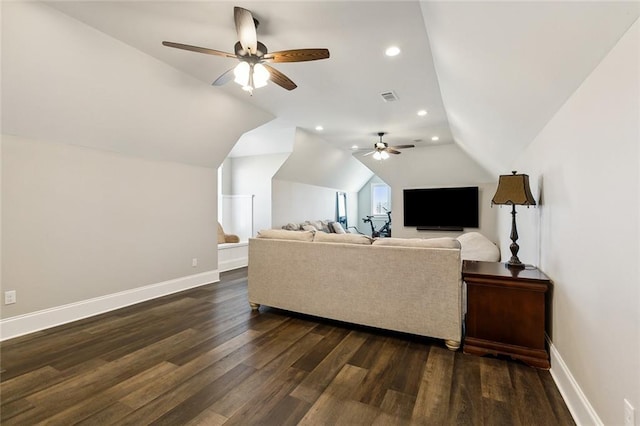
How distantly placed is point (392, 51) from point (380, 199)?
8.44 meters

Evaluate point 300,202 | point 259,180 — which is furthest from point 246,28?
point 300,202

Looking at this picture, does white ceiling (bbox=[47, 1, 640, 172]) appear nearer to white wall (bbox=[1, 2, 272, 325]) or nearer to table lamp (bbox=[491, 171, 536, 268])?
white wall (bbox=[1, 2, 272, 325])

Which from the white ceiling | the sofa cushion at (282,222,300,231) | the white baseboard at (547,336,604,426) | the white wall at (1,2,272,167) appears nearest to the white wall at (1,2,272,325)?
the white wall at (1,2,272,167)

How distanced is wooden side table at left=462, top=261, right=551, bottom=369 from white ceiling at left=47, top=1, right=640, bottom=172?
130 centimetres

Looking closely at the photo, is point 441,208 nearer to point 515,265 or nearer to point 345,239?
point 515,265

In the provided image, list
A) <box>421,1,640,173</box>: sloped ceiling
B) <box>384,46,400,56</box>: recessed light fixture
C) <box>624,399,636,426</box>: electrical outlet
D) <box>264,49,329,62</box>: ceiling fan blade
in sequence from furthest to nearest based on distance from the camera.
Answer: <box>384,46,400,56</box>: recessed light fixture
<box>264,49,329,62</box>: ceiling fan blade
<box>421,1,640,173</box>: sloped ceiling
<box>624,399,636,426</box>: electrical outlet

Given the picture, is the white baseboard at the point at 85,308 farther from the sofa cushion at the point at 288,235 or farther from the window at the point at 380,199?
the window at the point at 380,199

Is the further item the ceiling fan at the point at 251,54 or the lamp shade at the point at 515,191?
the lamp shade at the point at 515,191

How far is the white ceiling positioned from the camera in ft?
4.69

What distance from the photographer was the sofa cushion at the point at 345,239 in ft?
9.77

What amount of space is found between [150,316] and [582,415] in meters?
3.79

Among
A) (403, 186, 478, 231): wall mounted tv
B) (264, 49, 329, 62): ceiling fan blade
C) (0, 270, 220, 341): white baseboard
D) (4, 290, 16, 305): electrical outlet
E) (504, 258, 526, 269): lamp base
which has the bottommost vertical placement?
(0, 270, 220, 341): white baseboard

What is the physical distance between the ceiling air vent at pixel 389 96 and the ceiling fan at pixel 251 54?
1883 millimetres

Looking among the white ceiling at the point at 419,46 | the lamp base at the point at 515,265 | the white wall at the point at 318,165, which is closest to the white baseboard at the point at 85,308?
the white ceiling at the point at 419,46
